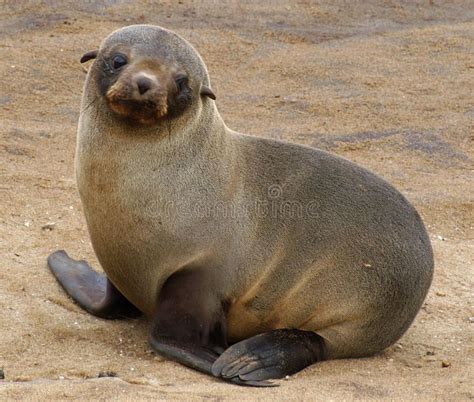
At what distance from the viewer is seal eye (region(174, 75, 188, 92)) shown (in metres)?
5.79

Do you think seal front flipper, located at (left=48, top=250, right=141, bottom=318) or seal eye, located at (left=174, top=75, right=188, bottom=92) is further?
seal front flipper, located at (left=48, top=250, right=141, bottom=318)

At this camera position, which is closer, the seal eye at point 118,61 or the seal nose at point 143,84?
the seal nose at point 143,84

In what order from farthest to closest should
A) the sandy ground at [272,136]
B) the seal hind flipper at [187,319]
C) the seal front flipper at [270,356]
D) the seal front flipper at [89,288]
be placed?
the seal front flipper at [89,288] < the seal hind flipper at [187,319] < the seal front flipper at [270,356] < the sandy ground at [272,136]

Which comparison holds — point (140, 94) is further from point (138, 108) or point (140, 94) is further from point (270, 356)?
point (270, 356)

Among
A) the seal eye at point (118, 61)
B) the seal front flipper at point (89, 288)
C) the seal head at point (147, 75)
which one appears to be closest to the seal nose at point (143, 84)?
the seal head at point (147, 75)

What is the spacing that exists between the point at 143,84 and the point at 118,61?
0.37 meters

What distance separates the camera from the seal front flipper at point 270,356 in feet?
18.1

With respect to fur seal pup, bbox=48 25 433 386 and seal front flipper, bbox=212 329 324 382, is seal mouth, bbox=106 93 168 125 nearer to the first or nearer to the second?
fur seal pup, bbox=48 25 433 386

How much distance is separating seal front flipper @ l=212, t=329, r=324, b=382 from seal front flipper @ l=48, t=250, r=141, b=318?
951 mm

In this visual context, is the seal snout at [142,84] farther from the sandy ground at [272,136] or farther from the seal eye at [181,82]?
the sandy ground at [272,136]

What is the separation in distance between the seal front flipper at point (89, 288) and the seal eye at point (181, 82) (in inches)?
54.2

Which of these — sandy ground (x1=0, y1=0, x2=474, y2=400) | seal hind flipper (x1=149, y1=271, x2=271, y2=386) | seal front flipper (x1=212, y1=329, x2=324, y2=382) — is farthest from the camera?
seal hind flipper (x1=149, y1=271, x2=271, y2=386)

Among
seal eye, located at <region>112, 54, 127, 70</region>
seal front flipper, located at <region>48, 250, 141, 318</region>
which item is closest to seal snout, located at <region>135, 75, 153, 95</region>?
seal eye, located at <region>112, 54, 127, 70</region>

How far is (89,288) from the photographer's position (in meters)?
6.62
